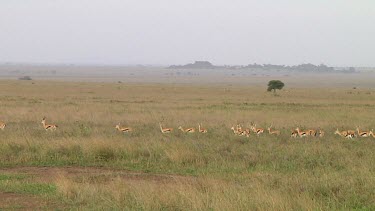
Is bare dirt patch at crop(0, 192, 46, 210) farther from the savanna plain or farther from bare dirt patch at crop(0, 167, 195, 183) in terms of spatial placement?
bare dirt patch at crop(0, 167, 195, 183)

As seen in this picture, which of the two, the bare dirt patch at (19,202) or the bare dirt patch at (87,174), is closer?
the bare dirt patch at (19,202)

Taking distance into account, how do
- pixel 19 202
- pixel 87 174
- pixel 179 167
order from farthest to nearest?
pixel 179 167
pixel 87 174
pixel 19 202

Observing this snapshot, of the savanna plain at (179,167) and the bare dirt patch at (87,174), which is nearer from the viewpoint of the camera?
the savanna plain at (179,167)

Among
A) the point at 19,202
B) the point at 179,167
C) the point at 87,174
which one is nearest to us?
the point at 19,202

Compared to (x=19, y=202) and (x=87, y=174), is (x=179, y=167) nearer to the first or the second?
(x=87, y=174)

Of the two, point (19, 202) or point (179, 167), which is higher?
point (19, 202)

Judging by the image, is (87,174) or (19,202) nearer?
(19,202)

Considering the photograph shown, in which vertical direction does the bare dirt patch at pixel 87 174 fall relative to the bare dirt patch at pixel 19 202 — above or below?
below

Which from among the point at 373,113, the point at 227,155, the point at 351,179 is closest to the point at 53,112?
the point at 227,155

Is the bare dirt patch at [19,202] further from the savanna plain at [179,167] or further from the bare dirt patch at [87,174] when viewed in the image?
the bare dirt patch at [87,174]

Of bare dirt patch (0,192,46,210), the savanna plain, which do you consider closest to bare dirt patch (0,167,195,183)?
the savanna plain

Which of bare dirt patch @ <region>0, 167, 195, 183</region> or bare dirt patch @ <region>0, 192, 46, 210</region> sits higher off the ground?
bare dirt patch @ <region>0, 192, 46, 210</region>

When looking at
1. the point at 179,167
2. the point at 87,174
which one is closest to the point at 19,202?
the point at 87,174

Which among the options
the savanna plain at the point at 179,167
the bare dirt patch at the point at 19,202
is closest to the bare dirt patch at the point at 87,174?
the savanna plain at the point at 179,167
